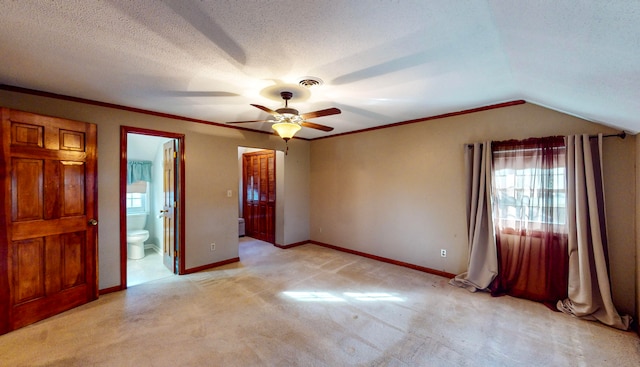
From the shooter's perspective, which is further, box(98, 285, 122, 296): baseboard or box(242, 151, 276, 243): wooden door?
box(242, 151, 276, 243): wooden door

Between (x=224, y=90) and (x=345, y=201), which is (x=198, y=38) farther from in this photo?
(x=345, y=201)

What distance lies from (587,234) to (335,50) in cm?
310

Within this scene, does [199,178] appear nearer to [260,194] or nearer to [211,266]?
[211,266]

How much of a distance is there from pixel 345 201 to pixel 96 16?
418 cm

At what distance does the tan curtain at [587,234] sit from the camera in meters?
2.47

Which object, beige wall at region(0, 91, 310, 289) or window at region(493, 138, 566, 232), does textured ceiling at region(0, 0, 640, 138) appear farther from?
window at region(493, 138, 566, 232)

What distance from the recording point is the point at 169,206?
13.1 ft

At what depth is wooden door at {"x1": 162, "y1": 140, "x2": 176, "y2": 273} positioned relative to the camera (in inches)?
152

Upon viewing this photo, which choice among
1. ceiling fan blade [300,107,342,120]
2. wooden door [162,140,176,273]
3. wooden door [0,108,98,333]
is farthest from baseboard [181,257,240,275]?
ceiling fan blade [300,107,342,120]

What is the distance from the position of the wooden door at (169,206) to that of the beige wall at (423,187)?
2.74m

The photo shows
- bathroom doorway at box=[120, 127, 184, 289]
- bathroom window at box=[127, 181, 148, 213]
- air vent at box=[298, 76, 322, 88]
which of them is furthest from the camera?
bathroom window at box=[127, 181, 148, 213]

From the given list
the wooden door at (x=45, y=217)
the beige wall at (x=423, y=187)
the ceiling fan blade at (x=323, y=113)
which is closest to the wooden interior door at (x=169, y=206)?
the wooden door at (x=45, y=217)

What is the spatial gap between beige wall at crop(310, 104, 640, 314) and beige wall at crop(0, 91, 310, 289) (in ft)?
1.55

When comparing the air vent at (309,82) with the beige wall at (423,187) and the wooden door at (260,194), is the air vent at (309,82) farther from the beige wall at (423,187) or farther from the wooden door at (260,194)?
the wooden door at (260,194)
